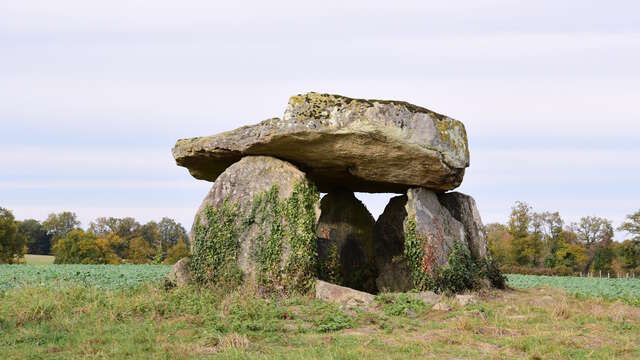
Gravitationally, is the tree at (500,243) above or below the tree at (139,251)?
above

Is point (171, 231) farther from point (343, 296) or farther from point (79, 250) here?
point (343, 296)

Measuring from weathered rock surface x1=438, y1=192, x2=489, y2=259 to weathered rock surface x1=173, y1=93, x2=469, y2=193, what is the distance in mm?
1276

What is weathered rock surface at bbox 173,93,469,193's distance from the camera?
1559 centimetres

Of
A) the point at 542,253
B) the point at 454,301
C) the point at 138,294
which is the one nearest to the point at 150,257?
the point at 542,253

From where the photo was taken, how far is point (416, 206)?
667 inches

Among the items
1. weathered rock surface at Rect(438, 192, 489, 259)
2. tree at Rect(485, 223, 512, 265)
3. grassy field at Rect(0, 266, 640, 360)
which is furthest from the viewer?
tree at Rect(485, 223, 512, 265)

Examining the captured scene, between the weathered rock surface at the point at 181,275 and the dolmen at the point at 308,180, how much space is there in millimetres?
203

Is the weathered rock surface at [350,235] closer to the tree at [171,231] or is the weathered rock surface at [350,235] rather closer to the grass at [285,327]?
the grass at [285,327]

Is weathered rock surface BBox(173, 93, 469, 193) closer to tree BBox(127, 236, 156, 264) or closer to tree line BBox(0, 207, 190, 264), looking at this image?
tree line BBox(0, 207, 190, 264)

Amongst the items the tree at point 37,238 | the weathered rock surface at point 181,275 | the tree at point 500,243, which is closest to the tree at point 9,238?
the tree at point 37,238

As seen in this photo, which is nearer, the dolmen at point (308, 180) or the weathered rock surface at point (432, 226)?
the dolmen at point (308, 180)

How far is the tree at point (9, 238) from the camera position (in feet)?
129

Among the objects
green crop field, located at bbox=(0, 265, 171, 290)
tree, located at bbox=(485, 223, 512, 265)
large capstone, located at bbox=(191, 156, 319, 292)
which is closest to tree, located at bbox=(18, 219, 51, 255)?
tree, located at bbox=(485, 223, 512, 265)

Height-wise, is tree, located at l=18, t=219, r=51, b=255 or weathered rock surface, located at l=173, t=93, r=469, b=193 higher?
weathered rock surface, located at l=173, t=93, r=469, b=193
